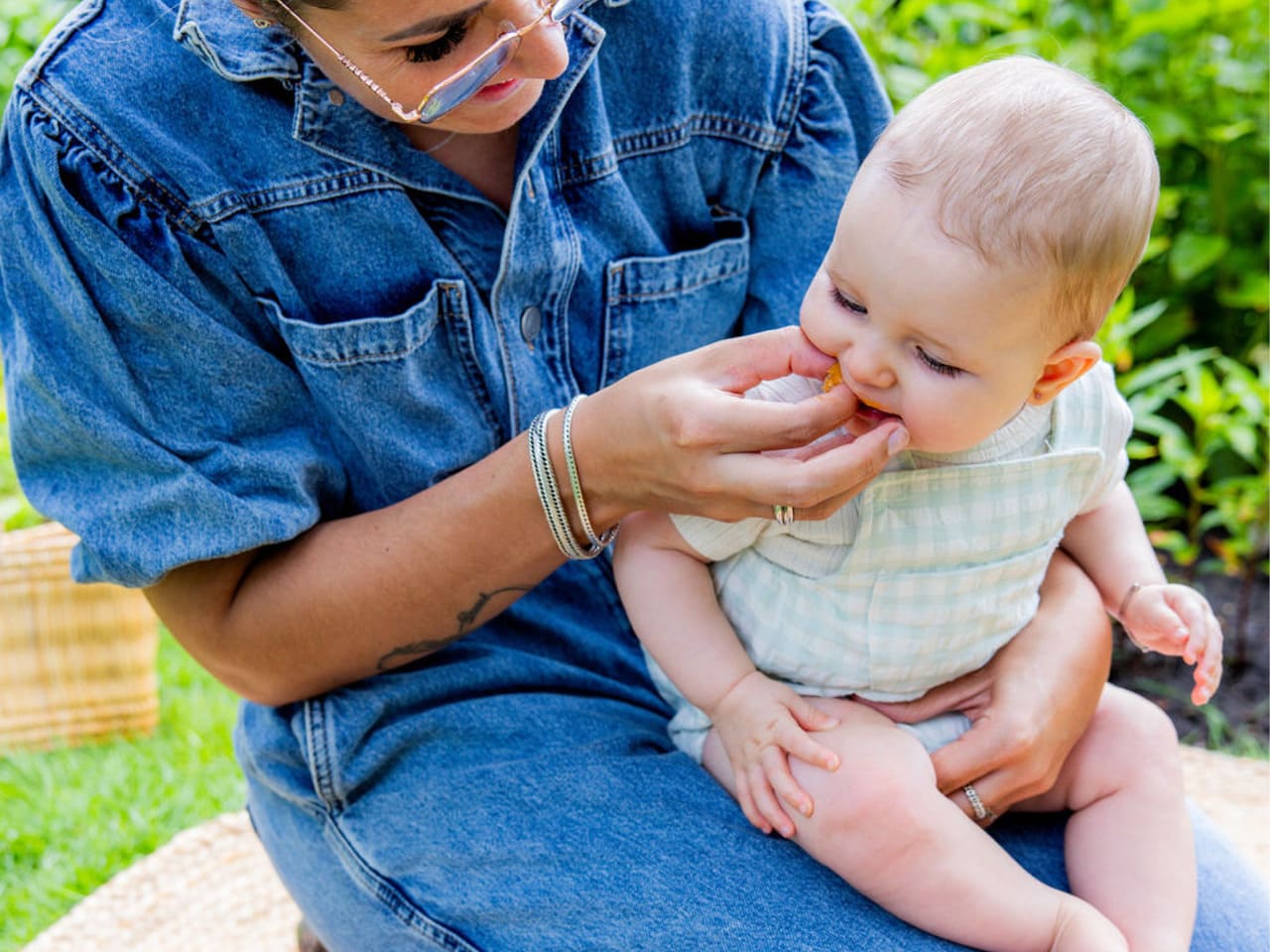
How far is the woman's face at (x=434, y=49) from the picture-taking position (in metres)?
1.44

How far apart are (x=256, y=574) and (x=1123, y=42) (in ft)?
8.76

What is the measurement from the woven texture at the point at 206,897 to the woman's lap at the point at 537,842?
0.63 metres

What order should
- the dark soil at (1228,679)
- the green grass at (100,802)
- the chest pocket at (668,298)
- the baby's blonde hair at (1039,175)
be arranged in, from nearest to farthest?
the baby's blonde hair at (1039,175) → the chest pocket at (668,298) → the green grass at (100,802) → the dark soil at (1228,679)

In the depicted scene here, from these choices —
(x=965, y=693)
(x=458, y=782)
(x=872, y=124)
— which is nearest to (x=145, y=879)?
(x=458, y=782)

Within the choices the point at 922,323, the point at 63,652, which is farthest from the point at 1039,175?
the point at 63,652

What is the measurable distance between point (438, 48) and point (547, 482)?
50cm

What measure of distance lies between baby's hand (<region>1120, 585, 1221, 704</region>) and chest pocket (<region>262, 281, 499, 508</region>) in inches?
33.9

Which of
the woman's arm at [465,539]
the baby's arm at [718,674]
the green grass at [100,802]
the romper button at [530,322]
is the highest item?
the romper button at [530,322]

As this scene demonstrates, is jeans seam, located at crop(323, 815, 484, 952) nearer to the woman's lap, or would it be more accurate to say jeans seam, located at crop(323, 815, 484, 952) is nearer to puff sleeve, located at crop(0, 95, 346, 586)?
the woman's lap

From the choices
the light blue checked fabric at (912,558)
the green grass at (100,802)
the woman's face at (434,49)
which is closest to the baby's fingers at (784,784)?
the light blue checked fabric at (912,558)

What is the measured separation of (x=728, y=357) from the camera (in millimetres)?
1517

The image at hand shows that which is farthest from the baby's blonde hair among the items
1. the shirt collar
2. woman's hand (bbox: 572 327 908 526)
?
the shirt collar

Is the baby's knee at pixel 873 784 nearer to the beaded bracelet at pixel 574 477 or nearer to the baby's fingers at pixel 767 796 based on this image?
the baby's fingers at pixel 767 796

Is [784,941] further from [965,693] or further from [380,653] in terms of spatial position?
[380,653]
